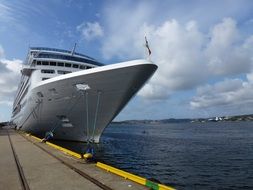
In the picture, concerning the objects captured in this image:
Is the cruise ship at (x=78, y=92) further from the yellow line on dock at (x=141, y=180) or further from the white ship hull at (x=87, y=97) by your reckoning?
the yellow line on dock at (x=141, y=180)

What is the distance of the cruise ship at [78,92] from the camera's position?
19078 millimetres

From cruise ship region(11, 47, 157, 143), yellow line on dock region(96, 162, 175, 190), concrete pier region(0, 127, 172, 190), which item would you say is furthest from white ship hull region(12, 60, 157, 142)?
yellow line on dock region(96, 162, 175, 190)

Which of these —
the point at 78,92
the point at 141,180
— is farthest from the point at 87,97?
the point at 141,180

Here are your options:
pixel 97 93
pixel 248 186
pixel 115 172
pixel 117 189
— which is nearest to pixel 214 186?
pixel 248 186

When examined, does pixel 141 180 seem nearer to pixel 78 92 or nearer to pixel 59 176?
pixel 59 176

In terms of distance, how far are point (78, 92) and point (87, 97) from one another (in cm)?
82

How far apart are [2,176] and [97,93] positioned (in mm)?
11590

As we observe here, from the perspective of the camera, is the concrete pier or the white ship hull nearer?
the concrete pier

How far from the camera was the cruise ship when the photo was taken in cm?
1908

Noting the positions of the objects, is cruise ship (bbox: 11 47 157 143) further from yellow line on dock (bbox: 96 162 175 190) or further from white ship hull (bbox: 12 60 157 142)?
yellow line on dock (bbox: 96 162 175 190)

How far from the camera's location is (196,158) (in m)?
24.0

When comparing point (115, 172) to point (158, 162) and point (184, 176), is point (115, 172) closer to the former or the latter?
point (184, 176)

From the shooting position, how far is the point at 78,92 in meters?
20.9


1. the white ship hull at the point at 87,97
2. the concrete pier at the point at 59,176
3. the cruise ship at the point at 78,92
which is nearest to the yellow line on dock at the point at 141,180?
the concrete pier at the point at 59,176
